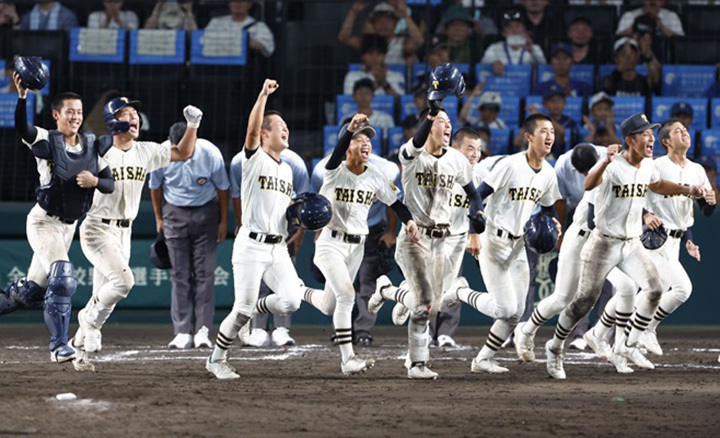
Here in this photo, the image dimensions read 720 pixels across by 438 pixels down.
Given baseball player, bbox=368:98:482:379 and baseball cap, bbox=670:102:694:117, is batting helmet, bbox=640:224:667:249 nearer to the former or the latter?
baseball player, bbox=368:98:482:379

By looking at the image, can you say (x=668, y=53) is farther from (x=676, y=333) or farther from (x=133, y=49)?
(x=133, y=49)

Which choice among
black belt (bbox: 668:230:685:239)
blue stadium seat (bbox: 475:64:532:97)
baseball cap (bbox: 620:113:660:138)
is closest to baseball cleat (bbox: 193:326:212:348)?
black belt (bbox: 668:230:685:239)

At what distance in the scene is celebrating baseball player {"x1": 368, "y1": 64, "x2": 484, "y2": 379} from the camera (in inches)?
383

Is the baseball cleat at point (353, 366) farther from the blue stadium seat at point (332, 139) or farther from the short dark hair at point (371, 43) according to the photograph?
the short dark hair at point (371, 43)

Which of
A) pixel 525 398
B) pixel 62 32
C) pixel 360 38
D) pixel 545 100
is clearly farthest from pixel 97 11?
pixel 525 398

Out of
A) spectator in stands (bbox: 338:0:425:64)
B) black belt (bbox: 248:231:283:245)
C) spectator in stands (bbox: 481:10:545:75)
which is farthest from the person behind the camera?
spectator in stands (bbox: 481:10:545:75)

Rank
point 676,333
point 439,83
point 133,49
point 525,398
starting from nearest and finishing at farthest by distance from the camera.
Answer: point 525,398 < point 439,83 < point 676,333 < point 133,49

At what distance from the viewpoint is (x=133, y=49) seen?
52.2ft

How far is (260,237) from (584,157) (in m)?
3.41

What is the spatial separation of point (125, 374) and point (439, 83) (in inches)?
131

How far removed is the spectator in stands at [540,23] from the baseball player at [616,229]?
22.4ft

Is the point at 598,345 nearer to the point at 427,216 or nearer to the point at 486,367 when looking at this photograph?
the point at 486,367

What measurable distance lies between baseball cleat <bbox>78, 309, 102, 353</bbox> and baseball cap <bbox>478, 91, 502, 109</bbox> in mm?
6277

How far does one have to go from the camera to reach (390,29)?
53.7 ft
